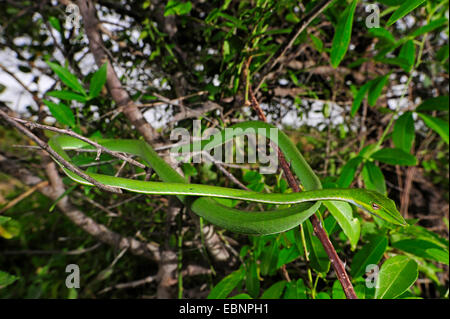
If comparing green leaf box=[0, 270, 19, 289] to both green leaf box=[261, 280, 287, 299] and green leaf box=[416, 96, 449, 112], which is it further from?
green leaf box=[416, 96, 449, 112]

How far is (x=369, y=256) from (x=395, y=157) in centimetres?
39

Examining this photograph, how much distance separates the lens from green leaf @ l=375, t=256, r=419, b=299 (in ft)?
2.18

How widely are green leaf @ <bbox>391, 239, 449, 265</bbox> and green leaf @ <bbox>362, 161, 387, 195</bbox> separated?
186mm

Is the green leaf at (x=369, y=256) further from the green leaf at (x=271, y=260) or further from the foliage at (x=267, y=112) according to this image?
the green leaf at (x=271, y=260)

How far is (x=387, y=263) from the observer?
0.73m

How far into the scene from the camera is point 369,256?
0.78 meters

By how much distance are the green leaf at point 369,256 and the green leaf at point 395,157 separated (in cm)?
31

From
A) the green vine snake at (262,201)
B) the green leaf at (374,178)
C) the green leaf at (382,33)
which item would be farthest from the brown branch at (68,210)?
the green leaf at (382,33)

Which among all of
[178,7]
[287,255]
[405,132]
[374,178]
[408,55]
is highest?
[178,7]

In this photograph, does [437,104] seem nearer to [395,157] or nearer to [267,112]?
[395,157]

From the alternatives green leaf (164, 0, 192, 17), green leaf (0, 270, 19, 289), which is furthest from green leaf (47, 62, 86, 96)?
green leaf (0, 270, 19, 289)

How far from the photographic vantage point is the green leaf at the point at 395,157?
941mm

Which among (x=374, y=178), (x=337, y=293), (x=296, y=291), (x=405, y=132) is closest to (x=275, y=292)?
(x=296, y=291)
